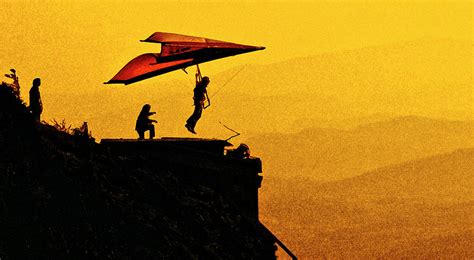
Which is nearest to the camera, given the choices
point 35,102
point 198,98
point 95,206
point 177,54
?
point 95,206

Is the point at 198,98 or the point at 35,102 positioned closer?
the point at 35,102

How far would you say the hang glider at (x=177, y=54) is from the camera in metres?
34.0

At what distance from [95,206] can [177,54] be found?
1123 centimetres

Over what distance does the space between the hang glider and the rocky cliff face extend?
482cm

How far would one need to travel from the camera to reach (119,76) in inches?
1326

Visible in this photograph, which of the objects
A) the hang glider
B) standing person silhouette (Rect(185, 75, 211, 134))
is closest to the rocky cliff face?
standing person silhouette (Rect(185, 75, 211, 134))

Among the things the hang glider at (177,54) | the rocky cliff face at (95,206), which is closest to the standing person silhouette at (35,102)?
the rocky cliff face at (95,206)

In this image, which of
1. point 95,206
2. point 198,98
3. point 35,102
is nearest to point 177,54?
point 198,98

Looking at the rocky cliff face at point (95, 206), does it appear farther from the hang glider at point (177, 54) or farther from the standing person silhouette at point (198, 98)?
the hang glider at point (177, 54)

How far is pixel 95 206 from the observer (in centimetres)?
2381

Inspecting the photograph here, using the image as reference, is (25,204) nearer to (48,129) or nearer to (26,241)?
(26,241)

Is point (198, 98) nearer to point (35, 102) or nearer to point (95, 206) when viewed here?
point (35, 102)

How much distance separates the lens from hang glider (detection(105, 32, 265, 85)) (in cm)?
3397

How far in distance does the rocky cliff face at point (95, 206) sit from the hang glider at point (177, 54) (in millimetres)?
4821
